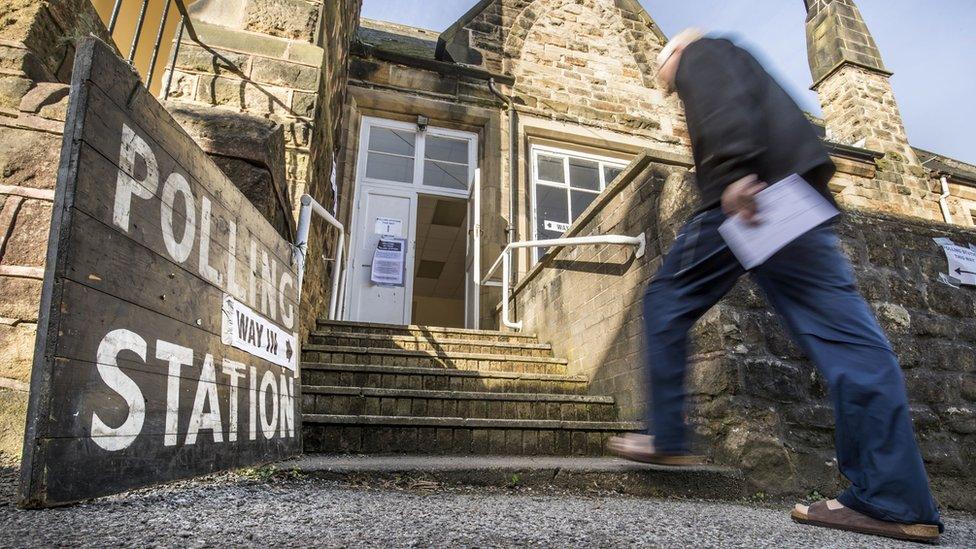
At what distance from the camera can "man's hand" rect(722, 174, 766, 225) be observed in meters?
1.34

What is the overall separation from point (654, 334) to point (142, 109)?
1.51 metres

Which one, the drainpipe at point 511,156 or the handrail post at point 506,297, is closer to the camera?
the handrail post at point 506,297

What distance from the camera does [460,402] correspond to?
10.2 feet

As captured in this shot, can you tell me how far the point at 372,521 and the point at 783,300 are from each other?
1226 millimetres

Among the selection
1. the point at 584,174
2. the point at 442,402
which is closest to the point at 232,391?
the point at 442,402

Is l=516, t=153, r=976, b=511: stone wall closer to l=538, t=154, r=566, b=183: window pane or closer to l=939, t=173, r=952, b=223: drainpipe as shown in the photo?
l=538, t=154, r=566, b=183: window pane

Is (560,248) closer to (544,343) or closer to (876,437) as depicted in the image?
(544,343)

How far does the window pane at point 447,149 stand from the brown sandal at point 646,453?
6.54 meters

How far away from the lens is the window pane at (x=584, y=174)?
7758 mm

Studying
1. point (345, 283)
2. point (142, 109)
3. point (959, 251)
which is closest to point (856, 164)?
point (959, 251)

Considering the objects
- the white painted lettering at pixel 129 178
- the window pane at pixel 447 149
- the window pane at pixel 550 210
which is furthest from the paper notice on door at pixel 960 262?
the window pane at pixel 447 149

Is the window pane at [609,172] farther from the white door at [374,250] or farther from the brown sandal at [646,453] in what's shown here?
the brown sandal at [646,453]

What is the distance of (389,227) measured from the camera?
6.93m

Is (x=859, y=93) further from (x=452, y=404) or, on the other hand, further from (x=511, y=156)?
(x=452, y=404)
